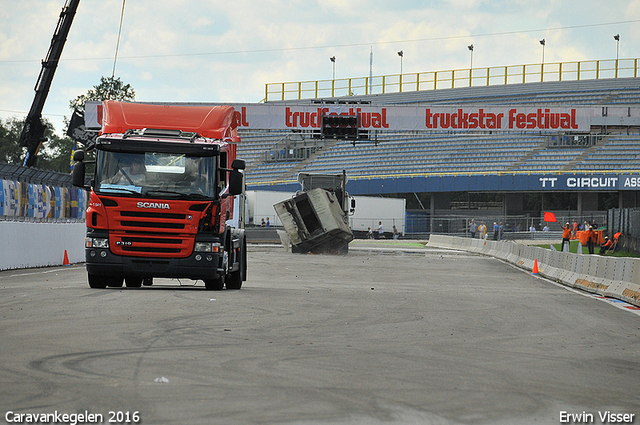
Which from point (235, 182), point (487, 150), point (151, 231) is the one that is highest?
point (487, 150)

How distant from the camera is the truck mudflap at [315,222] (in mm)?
36594

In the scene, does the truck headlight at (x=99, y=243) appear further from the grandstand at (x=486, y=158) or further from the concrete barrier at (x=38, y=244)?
the grandstand at (x=486, y=158)

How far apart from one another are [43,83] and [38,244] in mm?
21343

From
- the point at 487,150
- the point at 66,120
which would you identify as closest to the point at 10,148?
the point at 66,120

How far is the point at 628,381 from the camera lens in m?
6.94

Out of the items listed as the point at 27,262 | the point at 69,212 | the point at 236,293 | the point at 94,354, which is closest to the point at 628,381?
the point at 94,354

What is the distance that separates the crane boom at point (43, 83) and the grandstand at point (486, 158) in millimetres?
20207

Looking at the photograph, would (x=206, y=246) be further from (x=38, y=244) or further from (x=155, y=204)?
(x=38, y=244)

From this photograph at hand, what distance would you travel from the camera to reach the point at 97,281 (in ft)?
47.4

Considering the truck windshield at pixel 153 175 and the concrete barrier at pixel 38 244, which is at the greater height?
the truck windshield at pixel 153 175

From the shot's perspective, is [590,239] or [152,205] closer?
[152,205]

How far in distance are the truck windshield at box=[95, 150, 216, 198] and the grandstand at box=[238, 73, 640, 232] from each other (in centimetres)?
4597

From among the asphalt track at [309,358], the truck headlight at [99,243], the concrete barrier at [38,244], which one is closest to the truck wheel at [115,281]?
the asphalt track at [309,358]

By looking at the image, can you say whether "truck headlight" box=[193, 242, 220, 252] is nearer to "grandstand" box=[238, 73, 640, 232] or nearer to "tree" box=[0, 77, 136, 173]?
"grandstand" box=[238, 73, 640, 232]
